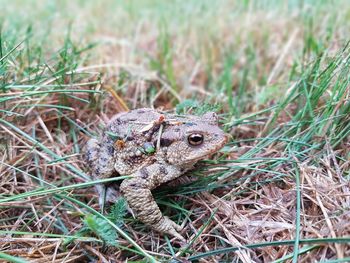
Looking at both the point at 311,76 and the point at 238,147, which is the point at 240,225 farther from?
the point at 311,76

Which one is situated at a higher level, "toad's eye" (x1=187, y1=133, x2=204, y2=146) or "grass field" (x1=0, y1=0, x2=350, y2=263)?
"toad's eye" (x1=187, y1=133, x2=204, y2=146)

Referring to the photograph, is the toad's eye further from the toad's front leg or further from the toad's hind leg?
the toad's hind leg

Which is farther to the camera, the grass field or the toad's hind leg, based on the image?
the toad's hind leg

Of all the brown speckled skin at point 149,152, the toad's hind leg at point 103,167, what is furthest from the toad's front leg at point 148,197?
the toad's hind leg at point 103,167

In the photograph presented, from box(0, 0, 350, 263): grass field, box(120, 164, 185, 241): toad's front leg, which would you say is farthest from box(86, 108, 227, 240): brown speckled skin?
box(0, 0, 350, 263): grass field

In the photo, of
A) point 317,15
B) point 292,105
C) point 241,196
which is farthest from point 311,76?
point 317,15

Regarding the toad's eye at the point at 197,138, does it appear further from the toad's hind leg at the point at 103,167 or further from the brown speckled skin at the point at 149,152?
the toad's hind leg at the point at 103,167
